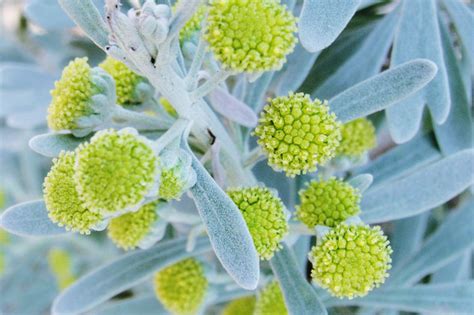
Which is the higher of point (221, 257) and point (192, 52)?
point (192, 52)

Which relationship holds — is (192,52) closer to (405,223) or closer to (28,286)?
(405,223)

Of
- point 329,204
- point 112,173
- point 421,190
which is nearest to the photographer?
point 112,173

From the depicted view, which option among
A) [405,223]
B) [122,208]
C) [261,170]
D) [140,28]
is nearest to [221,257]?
[122,208]

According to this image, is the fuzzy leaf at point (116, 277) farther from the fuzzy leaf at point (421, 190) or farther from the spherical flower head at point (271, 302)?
the fuzzy leaf at point (421, 190)

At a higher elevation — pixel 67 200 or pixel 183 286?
pixel 67 200

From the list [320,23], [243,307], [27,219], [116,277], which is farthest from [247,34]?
[243,307]

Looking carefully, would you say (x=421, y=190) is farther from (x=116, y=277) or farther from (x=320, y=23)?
(x=116, y=277)
